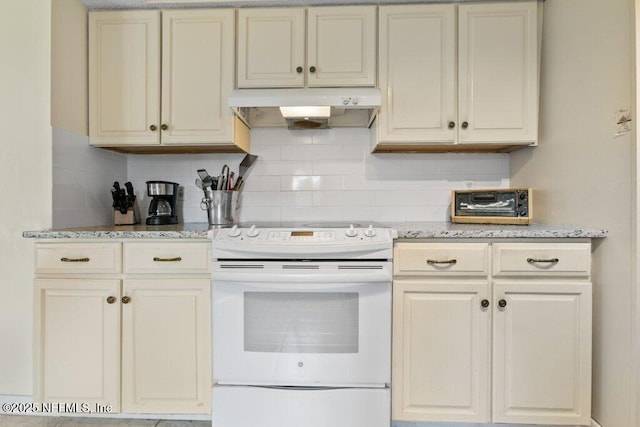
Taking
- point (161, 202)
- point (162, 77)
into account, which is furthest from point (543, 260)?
point (162, 77)

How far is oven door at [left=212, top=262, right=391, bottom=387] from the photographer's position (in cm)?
146

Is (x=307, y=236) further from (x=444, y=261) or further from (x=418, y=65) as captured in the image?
(x=418, y=65)

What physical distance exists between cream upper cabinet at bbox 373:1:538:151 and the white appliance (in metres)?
0.74

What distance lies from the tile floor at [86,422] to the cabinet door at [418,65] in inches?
72.8

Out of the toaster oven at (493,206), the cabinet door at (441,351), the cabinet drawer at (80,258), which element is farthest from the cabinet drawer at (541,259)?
the cabinet drawer at (80,258)

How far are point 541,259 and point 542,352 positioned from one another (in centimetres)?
40

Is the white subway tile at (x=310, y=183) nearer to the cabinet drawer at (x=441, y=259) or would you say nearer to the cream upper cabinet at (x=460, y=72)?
the cream upper cabinet at (x=460, y=72)

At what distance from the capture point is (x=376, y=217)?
2150 mm

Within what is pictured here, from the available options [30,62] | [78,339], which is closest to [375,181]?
[78,339]

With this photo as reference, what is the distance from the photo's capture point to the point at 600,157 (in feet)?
4.64

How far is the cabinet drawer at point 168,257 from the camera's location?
1504 millimetres

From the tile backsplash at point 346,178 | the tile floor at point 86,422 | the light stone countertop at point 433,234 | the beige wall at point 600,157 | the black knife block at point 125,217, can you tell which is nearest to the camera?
the beige wall at point 600,157

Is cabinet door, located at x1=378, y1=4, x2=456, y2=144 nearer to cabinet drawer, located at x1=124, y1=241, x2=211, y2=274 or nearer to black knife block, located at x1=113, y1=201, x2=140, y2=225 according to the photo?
cabinet drawer, located at x1=124, y1=241, x2=211, y2=274

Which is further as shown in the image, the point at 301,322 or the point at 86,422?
the point at 86,422
